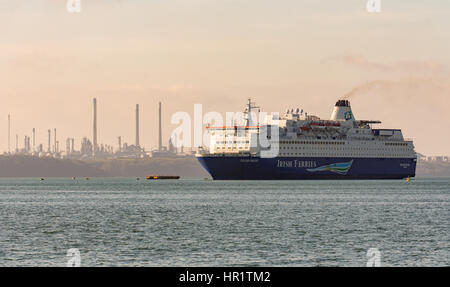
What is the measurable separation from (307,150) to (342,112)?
21.5 m

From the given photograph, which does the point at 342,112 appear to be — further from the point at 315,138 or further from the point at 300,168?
the point at 300,168

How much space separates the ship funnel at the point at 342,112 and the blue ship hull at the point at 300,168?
39.2 feet

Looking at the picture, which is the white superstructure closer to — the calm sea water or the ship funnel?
the ship funnel

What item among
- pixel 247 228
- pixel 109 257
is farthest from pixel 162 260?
pixel 247 228

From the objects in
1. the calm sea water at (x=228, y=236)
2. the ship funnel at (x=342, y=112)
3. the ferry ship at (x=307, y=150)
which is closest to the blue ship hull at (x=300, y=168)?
the ferry ship at (x=307, y=150)

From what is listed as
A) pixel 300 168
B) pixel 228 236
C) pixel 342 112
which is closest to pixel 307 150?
pixel 300 168

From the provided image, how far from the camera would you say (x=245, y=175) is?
13562 cm

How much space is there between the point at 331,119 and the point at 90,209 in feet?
331

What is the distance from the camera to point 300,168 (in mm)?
139750

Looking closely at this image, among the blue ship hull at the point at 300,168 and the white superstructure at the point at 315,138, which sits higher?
the white superstructure at the point at 315,138

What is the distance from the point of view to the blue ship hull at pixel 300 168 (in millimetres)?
135075

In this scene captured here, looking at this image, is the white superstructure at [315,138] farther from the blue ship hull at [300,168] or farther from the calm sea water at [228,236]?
the calm sea water at [228,236]

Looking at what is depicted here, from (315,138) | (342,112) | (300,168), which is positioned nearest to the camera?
(300,168)

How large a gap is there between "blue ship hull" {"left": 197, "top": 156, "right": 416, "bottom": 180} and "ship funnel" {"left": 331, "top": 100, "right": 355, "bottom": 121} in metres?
11.9
